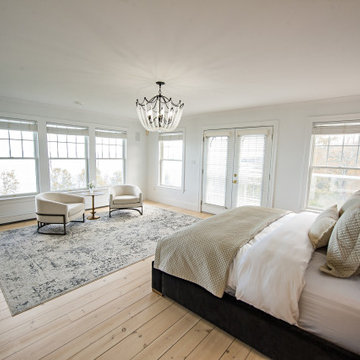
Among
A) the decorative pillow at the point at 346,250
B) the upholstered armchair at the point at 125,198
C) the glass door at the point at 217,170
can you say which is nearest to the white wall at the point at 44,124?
the upholstered armchair at the point at 125,198

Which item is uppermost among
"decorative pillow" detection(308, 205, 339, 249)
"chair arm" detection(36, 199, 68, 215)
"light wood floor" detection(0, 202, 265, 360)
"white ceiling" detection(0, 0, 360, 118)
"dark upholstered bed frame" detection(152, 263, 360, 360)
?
"white ceiling" detection(0, 0, 360, 118)

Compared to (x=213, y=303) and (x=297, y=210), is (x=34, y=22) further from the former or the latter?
(x=297, y=210)

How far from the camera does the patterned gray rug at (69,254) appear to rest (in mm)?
2383

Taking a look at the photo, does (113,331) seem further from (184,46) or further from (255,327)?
(184,46)

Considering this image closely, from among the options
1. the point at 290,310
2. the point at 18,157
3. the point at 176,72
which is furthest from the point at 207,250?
the point at 18,157

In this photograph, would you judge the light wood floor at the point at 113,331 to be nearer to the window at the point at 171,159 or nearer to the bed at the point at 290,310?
the bed at the point at 290,310

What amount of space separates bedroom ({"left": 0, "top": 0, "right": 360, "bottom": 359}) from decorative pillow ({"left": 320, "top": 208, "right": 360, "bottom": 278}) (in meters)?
0.93

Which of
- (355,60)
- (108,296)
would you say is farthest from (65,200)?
(355,60)

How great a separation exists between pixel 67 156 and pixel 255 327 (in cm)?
511

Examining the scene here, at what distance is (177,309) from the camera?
2.13 meters

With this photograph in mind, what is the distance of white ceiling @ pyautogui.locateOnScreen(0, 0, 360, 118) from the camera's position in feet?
4.91

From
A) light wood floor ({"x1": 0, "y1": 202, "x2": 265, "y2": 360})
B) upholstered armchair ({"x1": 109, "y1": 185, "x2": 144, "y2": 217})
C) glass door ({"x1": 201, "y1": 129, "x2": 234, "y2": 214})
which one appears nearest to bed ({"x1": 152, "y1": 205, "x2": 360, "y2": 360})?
light wood floor ({"x1": 0, "y1": 202, "x2": 265, "y2": 360})

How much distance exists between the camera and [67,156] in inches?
205

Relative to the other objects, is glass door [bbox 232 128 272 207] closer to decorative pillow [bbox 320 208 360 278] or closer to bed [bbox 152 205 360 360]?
bed [bbox 152 205 360 360]
